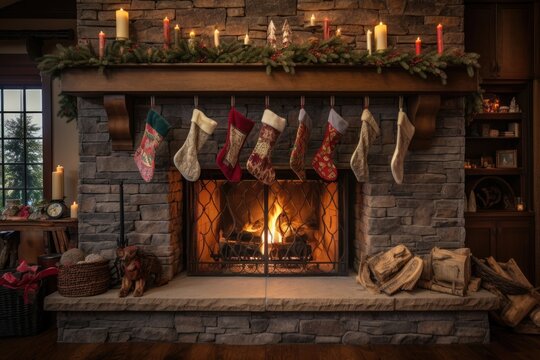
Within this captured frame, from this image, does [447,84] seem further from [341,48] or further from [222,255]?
[222,255]

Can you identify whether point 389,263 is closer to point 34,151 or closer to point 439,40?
point 439,40

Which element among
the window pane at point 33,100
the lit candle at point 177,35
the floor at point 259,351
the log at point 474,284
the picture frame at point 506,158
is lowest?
the floor at point 259,351

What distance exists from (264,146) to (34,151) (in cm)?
248

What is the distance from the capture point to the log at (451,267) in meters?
2.62

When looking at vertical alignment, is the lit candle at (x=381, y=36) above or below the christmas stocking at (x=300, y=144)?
above

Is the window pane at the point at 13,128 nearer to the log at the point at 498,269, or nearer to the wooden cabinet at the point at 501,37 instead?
the wooden cabinet at the point at 501,37

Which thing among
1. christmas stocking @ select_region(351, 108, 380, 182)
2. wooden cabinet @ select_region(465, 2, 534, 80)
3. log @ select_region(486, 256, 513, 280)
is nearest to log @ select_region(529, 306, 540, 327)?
log @ select_region(486, 256, 513, 280)

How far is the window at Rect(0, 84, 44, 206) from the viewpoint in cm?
386

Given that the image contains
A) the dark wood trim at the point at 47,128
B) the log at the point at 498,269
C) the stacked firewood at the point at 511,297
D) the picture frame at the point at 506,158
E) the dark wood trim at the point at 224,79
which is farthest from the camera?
the dark wood trim at the point at 47,128

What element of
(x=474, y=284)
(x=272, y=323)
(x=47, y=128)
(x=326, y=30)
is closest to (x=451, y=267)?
(x=474, y=284)

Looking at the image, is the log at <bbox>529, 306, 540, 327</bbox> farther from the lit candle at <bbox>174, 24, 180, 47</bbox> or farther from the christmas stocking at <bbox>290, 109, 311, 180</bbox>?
the lit candle at <bbox>174, 24, 180, 47</bbox>

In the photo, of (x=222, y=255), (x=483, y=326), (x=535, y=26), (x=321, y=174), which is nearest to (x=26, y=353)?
(x=222, y=255)

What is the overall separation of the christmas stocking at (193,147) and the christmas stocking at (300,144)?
0.53m

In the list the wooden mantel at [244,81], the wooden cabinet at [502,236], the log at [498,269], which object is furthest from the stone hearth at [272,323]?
the wooden mantel at [244,81]
